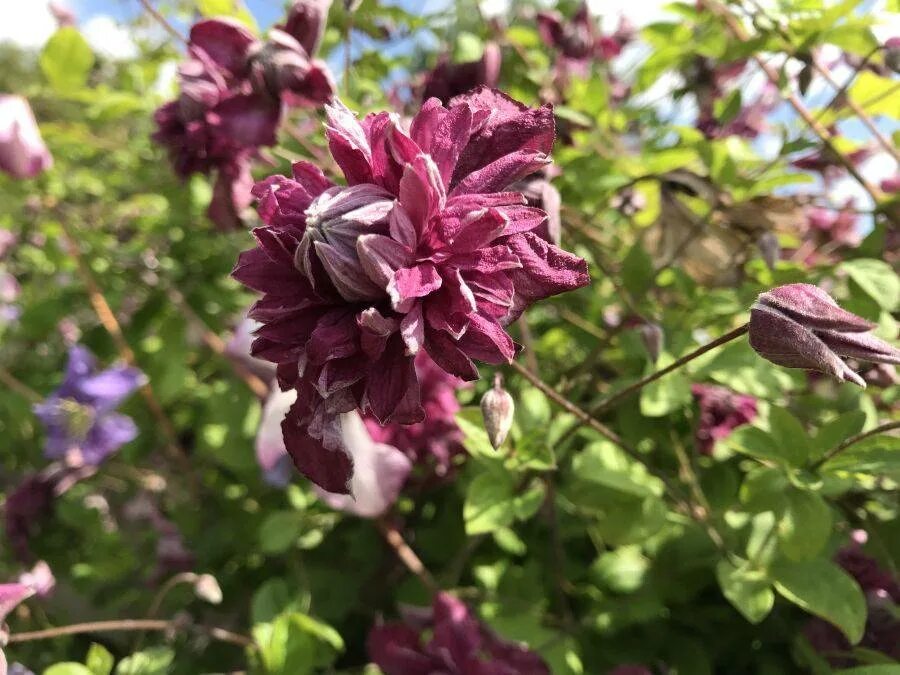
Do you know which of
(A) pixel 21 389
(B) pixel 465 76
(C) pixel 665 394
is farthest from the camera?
(A) pixel 21 389

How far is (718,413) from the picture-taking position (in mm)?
605

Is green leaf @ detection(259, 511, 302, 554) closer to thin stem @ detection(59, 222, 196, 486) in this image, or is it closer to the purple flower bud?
thin stem @ detection(59, 222, 196, 486)

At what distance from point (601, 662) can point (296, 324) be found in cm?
48

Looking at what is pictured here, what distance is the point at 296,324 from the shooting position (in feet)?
1.08

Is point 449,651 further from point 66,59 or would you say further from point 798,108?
point 66,59

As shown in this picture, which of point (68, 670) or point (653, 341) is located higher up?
point (653, 341)

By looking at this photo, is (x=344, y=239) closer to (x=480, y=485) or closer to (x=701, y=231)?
(x=480, y=485)

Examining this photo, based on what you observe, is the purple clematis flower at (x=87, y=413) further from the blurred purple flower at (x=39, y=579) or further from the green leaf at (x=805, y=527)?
the green leaf at (x=805, y=527)

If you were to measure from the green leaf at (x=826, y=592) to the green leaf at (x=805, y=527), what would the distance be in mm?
33

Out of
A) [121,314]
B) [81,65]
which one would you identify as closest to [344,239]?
[81,65]

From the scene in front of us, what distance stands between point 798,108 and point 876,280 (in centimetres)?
22

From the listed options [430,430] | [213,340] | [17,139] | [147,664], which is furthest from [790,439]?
[17,139]

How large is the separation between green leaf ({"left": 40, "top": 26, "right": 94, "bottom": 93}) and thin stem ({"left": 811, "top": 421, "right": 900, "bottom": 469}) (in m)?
0.89

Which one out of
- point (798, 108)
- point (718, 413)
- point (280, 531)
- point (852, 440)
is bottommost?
point (280, 531)
